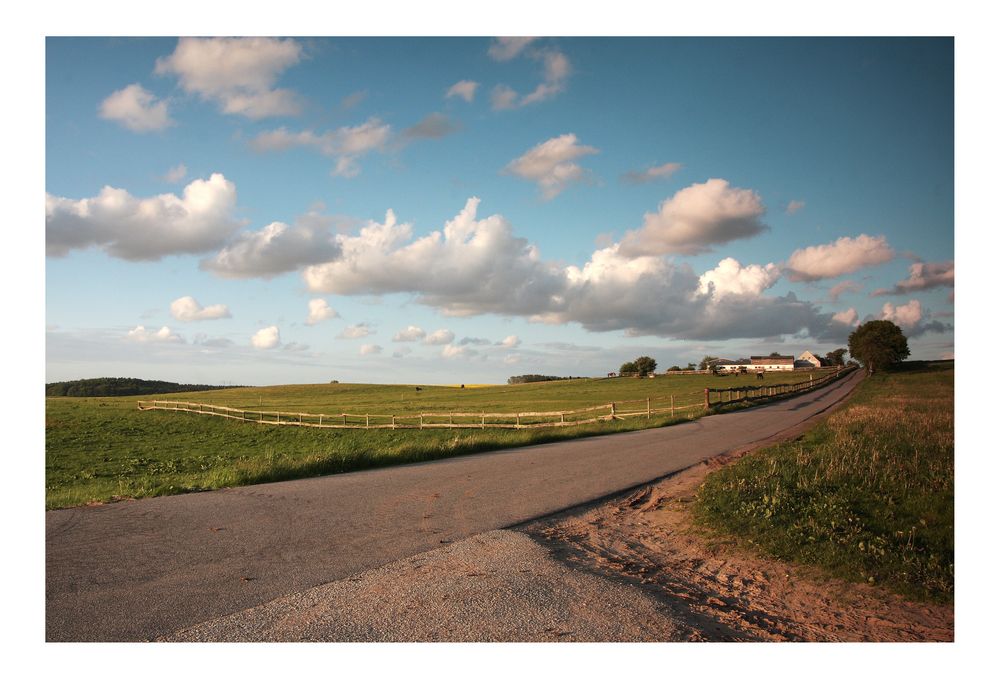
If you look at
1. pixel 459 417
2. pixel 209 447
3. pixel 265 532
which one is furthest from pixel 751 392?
pixel 265 532

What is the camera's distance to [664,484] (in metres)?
9.83

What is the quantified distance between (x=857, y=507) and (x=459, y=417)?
27.4m

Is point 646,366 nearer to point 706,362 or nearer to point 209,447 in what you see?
point 706,362

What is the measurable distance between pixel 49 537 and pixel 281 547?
8.76 feet

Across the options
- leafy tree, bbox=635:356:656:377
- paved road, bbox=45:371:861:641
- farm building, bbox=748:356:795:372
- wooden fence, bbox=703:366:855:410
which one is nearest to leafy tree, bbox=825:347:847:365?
wooden fence, bbox=703:366:855:410

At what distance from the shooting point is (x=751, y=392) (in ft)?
140

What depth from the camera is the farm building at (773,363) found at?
82.7 m

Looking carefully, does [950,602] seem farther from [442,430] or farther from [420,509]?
[442,430]

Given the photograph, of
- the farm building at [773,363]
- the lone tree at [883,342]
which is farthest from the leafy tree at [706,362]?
the lone tree at [883,342]

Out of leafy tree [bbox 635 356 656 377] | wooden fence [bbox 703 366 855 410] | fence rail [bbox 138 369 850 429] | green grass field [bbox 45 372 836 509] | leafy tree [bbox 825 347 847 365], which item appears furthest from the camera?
leafy tree [bbox 635 356 656 377]

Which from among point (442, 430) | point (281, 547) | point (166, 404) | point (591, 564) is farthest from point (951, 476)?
point (166, 404)

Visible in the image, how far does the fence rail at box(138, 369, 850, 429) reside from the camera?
91.2 feet

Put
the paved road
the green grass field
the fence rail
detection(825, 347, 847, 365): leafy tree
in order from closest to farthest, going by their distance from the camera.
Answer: the paved road → the green grass field → detection(825, 347, 847, 365): leafy tree → the fence rail

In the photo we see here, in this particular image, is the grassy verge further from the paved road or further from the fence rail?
the fence rail
